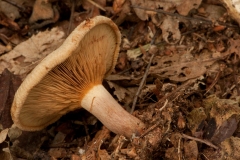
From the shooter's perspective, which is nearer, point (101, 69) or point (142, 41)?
point (101, 69)

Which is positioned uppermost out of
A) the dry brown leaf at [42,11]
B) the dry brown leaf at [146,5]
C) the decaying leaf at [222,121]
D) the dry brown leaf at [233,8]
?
the dry brown leaf at [42,11]

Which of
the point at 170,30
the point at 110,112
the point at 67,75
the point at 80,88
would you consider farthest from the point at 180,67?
the point at 67,75

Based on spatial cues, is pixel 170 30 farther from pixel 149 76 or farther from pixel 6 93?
pixel 6 93

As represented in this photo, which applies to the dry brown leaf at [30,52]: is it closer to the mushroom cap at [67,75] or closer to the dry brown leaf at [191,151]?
the mushroom cap at [67,75]

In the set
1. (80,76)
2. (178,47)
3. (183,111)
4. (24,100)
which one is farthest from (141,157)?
(178,47)

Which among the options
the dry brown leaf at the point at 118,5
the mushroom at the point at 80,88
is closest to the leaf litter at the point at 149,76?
the dry brown leaf at the point at 118,5

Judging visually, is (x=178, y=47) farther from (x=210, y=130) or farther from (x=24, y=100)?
(x=24, y=100)

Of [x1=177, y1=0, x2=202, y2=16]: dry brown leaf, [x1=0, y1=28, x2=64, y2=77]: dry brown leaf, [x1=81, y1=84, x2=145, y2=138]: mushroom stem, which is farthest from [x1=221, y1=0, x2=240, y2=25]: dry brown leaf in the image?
[x1=0, y1=28, x2=64, y2=77]: dry brown leaf

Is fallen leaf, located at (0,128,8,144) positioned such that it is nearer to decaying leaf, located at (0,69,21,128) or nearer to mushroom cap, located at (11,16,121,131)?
decaying leaf, located at (0,69,21,128)
